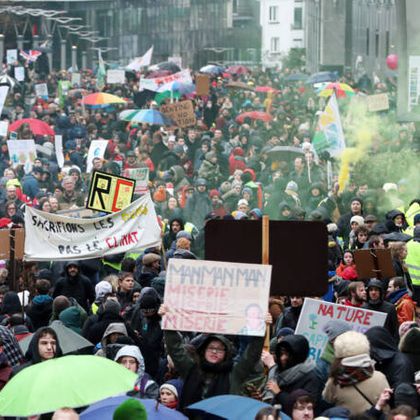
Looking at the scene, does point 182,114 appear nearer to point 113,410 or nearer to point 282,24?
point 113,410

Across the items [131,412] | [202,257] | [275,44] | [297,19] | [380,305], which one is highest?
[131,412]

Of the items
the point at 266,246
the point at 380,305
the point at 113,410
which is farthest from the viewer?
the point at 380,305

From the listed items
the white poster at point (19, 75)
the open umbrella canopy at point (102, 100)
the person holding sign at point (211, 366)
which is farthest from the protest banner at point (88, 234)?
the white poster at point (19, 75)

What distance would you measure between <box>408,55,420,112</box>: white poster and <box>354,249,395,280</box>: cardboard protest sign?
872cm

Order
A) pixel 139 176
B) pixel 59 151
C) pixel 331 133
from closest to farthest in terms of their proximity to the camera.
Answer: pixel 139 176 → pixel 331 133 → pixel 59 151

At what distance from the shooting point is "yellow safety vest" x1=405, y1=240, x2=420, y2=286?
13.2m

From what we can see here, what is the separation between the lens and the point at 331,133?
22.3 metres

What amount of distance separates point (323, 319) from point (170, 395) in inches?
61.7

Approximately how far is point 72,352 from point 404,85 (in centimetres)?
1222

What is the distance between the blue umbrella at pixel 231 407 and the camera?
7.89 m

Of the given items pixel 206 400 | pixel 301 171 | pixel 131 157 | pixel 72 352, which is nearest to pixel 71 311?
pixel 72 352

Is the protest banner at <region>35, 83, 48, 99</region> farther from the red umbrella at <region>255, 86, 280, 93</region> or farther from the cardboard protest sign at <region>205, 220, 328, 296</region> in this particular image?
the cardboard protest sign at <region>205, 220, 328, 296</region>

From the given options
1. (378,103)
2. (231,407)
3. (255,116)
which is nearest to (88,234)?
(231,407)

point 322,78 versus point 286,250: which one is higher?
point 286,250
